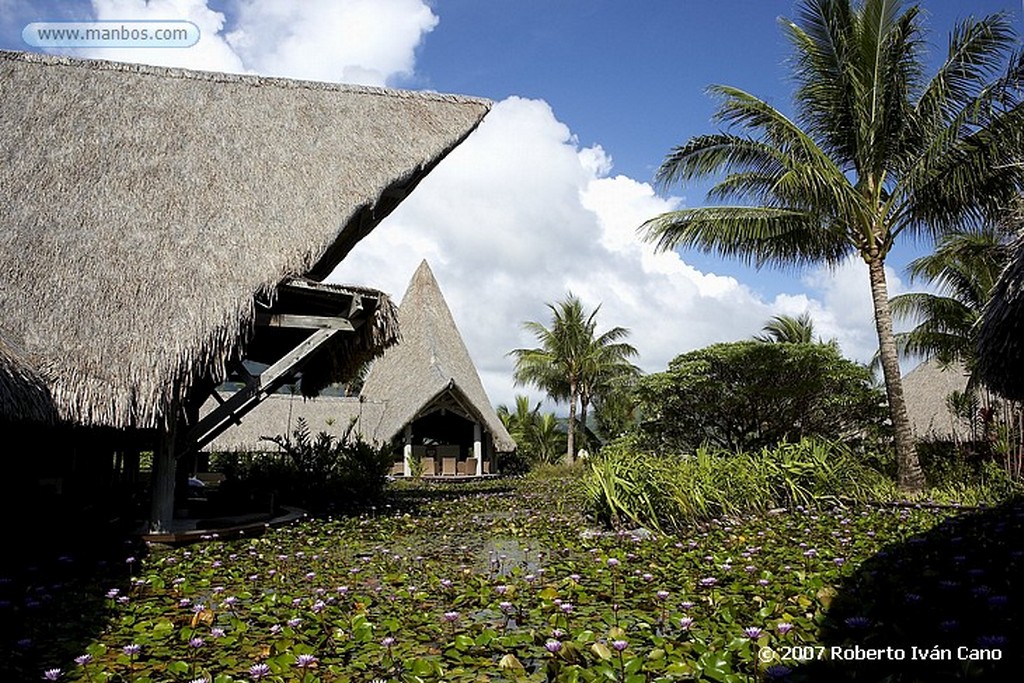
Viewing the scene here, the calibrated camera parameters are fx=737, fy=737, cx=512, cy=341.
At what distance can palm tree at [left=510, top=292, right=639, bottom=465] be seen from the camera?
1024 inches

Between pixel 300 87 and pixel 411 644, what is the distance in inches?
303

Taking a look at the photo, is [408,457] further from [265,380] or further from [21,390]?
[21,390]

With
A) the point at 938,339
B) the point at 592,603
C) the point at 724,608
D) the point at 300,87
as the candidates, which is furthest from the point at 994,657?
the point at 938,339

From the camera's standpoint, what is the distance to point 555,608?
3.75 meters

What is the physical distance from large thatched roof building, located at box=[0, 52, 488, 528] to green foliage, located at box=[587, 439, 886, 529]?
3.00m

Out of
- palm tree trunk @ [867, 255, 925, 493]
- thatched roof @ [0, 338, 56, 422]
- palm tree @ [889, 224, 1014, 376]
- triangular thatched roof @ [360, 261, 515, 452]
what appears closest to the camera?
thatched roof @ [0, 338, 56, 422]

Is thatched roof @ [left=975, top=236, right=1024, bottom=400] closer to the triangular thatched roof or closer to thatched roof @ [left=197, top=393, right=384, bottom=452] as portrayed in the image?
the triangular thatched roof

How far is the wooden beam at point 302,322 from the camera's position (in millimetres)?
7375

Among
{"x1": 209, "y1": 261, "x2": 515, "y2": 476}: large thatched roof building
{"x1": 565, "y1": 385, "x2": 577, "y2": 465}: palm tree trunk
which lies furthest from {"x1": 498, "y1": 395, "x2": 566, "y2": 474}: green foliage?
{"x1": 209, "y1": 261, "x2": 515, "y2": 476}: large thatched roof building

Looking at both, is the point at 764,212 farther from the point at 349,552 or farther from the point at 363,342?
the point at 349,552

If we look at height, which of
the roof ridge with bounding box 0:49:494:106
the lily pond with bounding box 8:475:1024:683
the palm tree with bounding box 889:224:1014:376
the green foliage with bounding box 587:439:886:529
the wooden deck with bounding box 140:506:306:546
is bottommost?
the lily pond with bounding box 8:475:1024:683

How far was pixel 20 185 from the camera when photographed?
7.00m

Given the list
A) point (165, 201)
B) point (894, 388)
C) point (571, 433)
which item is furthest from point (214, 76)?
point (571, 433)

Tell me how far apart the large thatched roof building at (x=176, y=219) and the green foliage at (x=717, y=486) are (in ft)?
9.83
